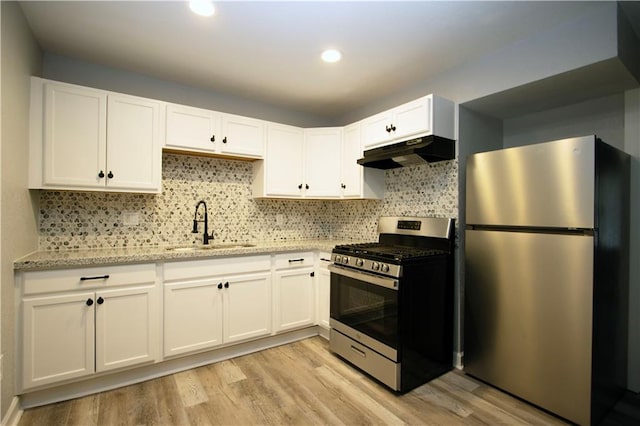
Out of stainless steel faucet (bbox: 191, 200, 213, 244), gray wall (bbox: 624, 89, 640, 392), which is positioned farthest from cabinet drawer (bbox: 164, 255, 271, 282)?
gray wall (bbox: 624, 89, 640, 392)

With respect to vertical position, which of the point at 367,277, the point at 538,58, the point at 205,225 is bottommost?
the point at 367,277

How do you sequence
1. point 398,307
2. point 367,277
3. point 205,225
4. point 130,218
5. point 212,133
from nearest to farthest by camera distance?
point 398,307 → point 367,277 → point 130,218 → point 212,133 → point 205,225

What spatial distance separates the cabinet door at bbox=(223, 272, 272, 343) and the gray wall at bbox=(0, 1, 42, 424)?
129 centimetres

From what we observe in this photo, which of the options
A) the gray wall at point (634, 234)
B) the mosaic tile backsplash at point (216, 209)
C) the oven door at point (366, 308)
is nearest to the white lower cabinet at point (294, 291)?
the oven door at point (366, 308)

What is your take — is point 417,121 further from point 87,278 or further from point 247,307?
point 87,278

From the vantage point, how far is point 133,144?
2451 millimetres

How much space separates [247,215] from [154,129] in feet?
4.04

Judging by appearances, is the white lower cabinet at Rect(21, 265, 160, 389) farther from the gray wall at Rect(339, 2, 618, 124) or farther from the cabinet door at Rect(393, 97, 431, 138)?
the gray wall at Rect(339, 2, 618, 124)

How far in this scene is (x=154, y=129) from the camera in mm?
2531

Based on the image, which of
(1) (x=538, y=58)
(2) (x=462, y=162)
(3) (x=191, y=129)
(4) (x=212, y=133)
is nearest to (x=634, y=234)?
(2) (x=462, y=162)

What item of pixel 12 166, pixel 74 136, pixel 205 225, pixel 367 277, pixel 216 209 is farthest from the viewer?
pixel 216 209

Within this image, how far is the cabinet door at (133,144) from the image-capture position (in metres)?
2.37

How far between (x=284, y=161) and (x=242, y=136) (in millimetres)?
512

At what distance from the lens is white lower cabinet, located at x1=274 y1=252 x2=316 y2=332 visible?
289 cm
